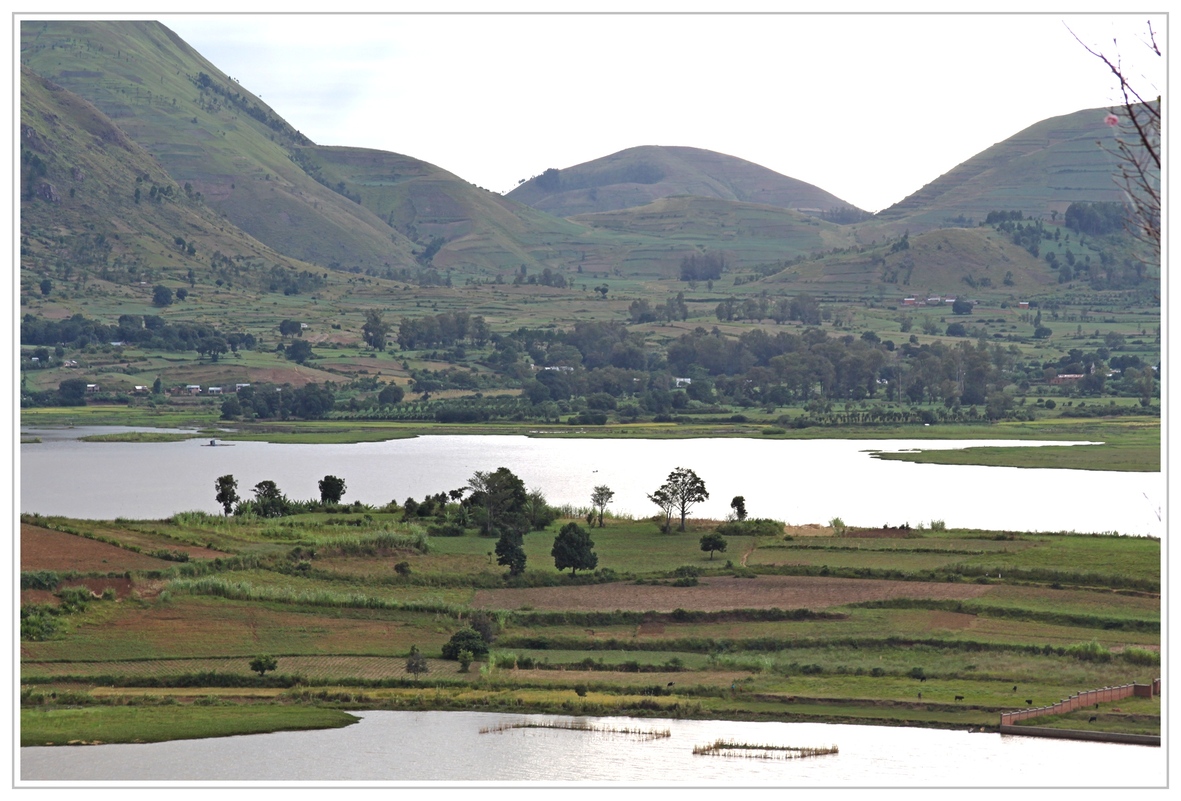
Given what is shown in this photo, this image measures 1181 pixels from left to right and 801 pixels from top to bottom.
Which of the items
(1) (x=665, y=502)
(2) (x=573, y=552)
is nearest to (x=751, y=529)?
(1) (x=665, y=502)

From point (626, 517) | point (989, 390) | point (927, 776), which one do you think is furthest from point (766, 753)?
point (989, 390)

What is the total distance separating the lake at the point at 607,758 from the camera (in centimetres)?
2698

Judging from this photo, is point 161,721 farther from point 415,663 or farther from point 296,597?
point 296,597

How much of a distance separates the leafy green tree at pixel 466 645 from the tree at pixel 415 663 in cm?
124

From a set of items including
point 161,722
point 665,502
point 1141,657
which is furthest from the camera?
point 665,502

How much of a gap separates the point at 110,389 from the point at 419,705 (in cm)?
10657

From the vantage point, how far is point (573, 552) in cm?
4759

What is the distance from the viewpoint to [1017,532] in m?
57.9

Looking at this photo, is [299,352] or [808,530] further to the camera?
[299,352]

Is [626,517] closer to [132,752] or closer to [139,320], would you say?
[132,752]

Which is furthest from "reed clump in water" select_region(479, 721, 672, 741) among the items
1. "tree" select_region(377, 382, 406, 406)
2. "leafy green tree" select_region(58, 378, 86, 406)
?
"leafy green tree" select_region(58, 378, 86, 406)

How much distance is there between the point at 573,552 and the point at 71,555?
1668 centimetres

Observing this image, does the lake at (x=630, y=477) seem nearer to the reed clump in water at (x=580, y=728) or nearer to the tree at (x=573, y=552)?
the tree at (x=573, y=552)

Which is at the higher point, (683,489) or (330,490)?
(683,489)
